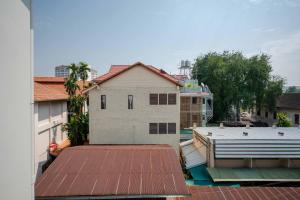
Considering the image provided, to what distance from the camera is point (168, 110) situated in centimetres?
1991

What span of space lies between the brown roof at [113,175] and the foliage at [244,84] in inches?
1246

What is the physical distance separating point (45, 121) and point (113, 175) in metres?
13.6

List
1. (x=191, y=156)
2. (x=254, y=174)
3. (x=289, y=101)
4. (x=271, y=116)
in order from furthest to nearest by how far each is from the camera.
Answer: (x=271, y=116)
(x=289, y=101)
(x=191, y=156)
(x=254, y=174)

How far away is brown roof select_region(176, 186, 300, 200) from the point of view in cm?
1007

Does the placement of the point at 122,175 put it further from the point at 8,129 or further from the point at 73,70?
A: the point at 73,70

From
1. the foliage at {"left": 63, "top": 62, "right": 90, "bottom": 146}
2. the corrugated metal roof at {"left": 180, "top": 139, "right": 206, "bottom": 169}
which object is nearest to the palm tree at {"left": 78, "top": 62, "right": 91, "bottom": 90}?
the foliage at {"left": 63, "top": 62, "right": 90, "bottom": 146}

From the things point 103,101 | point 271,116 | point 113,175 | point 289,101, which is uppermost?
point 103,101

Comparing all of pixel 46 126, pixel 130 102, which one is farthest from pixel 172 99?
pixel 46 126

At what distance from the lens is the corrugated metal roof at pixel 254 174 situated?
→ 46.2 ft

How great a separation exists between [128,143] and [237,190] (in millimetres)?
11204

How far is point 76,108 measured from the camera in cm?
2727

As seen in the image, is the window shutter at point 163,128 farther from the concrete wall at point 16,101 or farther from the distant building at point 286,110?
the distant building at point 286,110

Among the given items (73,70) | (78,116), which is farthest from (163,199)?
(73,70)

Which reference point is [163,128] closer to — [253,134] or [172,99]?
[172,99]
